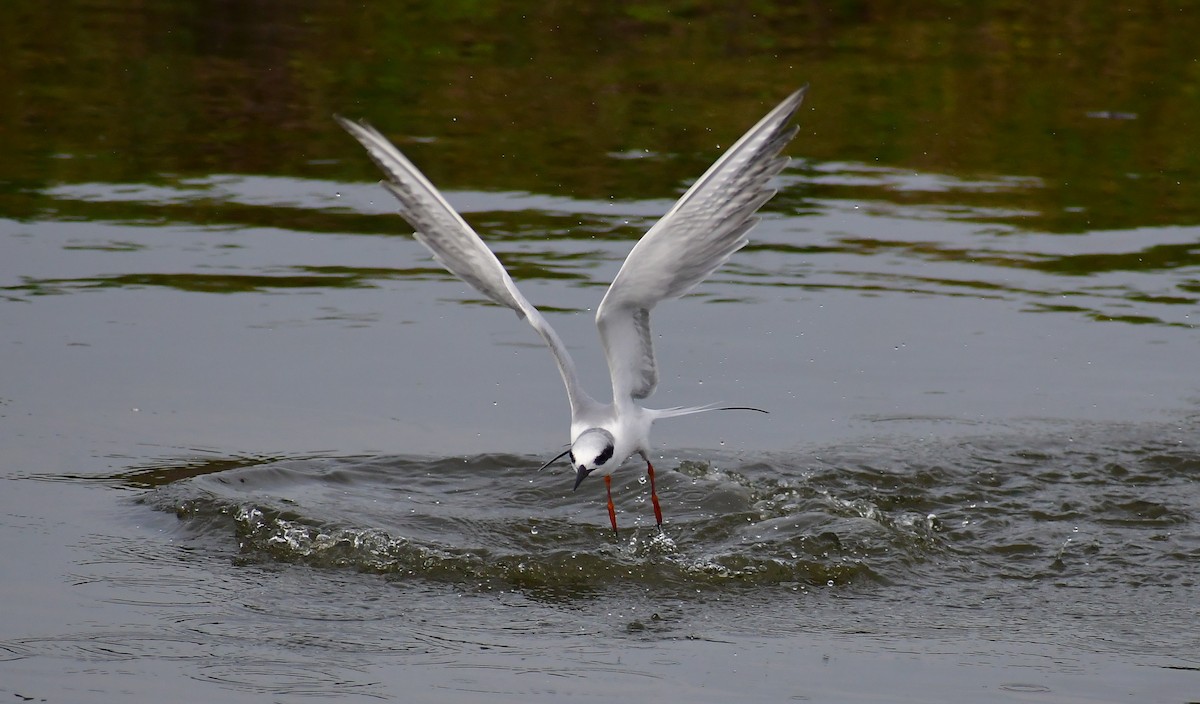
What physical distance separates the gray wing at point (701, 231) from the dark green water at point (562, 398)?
3.47ft

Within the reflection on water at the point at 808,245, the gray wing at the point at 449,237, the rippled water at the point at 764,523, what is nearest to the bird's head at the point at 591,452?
the gray wing at the point at 449,237

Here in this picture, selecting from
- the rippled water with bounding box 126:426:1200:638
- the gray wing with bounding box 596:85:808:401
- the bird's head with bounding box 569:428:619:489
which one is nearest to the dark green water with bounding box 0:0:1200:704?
the rippled water with bounding box 126:426:1200:638

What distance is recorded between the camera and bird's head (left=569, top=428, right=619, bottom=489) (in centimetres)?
665

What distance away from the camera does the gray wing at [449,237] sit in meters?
6.83

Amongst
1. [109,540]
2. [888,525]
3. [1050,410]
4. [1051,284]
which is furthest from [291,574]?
[1051,284]

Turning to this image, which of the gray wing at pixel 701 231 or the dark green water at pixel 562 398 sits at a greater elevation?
the gray wing at pixel 701 231

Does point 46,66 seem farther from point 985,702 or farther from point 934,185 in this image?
point 985,702

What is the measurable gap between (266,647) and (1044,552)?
3.23 m

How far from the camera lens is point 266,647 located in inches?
229

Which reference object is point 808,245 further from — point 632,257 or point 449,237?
point 632,257

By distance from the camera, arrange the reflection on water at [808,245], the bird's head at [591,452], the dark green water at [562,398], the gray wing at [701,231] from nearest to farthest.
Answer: the dark green water at [562,398] → the gray wing at [701,231] → the bird's head at [591,452] → the reflection on water at [808,245]

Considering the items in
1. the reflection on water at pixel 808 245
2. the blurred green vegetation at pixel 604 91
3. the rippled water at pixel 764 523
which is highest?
the blurred green vegetation at pixel 604 91

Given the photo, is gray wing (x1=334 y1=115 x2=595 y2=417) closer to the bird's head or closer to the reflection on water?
the bird's head

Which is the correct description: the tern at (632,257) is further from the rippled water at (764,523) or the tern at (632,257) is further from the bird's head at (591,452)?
the rippled water at (764,523)
